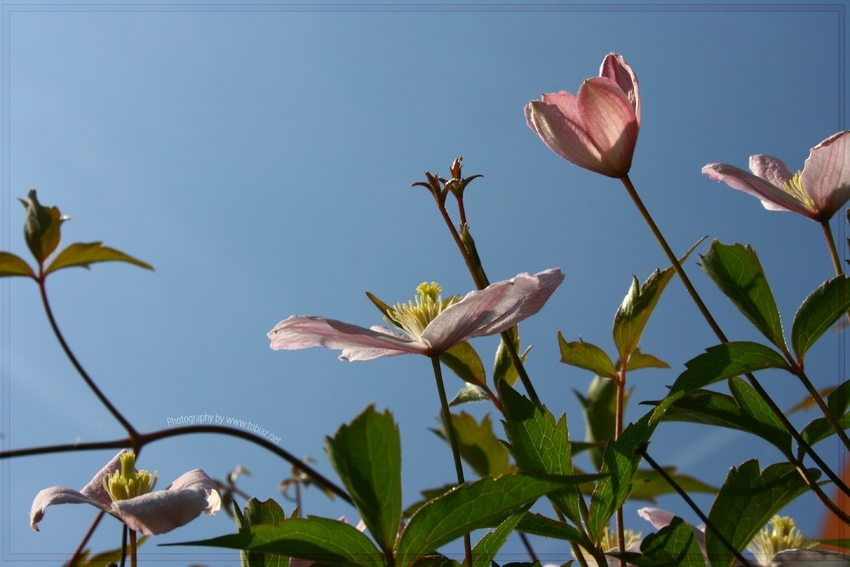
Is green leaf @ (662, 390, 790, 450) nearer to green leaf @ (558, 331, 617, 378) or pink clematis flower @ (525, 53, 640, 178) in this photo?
green leaf @ (558, 331, 617, 378)

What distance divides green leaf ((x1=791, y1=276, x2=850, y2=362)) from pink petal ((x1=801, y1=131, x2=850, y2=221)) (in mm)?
177

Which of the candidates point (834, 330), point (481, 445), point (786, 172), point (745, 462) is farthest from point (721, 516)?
point (786, 172)

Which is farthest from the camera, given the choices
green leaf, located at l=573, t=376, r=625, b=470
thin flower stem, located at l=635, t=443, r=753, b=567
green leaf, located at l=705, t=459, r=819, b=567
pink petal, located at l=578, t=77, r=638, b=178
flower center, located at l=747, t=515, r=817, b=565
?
green leaf, located at l=573, t=376, r=625, b=470

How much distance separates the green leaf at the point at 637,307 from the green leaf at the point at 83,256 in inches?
20.1

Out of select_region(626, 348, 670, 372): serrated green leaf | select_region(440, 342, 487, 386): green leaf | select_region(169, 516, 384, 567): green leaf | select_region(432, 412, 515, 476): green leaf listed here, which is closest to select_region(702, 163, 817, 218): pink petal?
select_region(626, 348, 670, 372): serrated green leaf

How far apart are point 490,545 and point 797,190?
651 mm

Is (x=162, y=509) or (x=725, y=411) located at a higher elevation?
(x=162, y=509)

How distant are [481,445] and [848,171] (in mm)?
578

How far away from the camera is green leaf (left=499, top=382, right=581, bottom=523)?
23.9 inches

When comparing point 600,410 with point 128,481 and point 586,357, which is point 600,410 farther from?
point 128,481

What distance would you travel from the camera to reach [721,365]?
0.65 m

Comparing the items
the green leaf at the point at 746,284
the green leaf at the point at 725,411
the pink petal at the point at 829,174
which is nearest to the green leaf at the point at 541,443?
the green leaf at the point at 725,411

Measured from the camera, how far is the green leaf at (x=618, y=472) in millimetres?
606

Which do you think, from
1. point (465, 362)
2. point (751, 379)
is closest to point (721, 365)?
point (751, 379)
